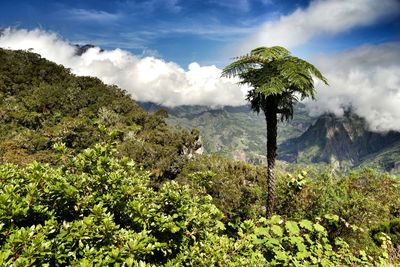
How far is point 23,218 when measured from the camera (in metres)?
5.67

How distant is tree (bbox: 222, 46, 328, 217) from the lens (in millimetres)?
15102

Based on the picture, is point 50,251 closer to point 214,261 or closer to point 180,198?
point 180,198

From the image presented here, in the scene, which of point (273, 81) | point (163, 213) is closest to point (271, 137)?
point (273, 81)

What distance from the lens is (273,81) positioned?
605 inches

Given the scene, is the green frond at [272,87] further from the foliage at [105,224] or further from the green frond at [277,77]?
the foliage at [105,224]

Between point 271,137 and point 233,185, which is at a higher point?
point 271,137

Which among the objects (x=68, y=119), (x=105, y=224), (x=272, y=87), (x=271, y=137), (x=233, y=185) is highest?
(x=272, y=87)

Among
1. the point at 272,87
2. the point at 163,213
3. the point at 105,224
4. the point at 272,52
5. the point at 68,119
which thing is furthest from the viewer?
the point at 68,119

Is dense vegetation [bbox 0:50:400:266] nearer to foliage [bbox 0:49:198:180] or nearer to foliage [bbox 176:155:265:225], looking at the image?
foliage [bbox 176:155:265:225]

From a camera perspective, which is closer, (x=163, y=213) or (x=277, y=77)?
(x=163, y=213)

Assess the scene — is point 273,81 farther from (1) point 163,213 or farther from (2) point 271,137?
(1) point 163,213

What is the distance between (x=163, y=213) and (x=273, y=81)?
10.5 m

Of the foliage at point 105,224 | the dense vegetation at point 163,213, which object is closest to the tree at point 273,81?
the dense vegetation at point 163,213

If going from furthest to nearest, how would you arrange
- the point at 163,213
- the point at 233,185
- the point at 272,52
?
the point at 233,185
the point at 272,52
the point at 163,213
